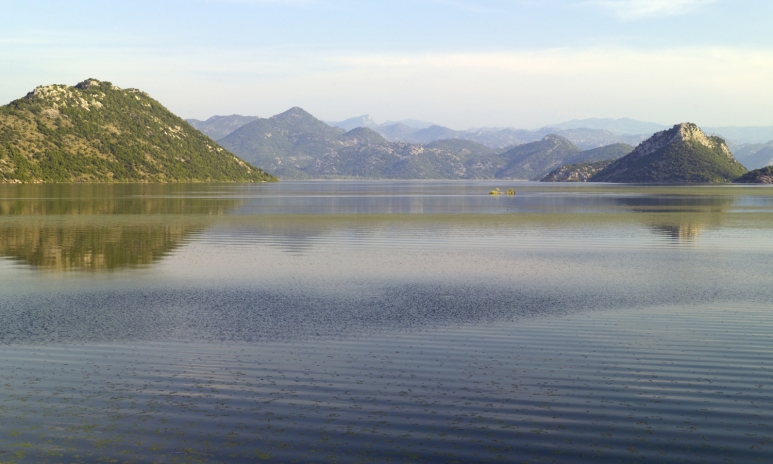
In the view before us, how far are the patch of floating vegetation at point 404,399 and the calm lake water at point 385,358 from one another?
81 millimetres

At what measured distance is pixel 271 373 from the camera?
78.6 feet

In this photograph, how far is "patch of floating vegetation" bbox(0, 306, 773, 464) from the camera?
17578mm

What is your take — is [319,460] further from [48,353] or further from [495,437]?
[48,353]

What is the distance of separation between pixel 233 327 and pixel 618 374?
16.6m

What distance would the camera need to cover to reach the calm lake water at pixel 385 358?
18.1m

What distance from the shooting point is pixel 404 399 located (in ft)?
69.6

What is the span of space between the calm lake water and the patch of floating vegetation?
3.2 inches

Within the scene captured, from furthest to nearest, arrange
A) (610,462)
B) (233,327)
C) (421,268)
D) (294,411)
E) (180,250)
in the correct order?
(180,250) < (421,268) < (233,327) < (294,411) < (610,462)

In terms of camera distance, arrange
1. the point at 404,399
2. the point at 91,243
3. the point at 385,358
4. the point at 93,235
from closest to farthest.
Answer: the point at 404,399
the point at 385,358
the point at 91,243
the point at 93,235

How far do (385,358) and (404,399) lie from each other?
479 centimetres

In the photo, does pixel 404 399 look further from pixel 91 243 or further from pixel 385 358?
pixel 91 243

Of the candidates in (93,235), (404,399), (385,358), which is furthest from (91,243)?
(404,399)

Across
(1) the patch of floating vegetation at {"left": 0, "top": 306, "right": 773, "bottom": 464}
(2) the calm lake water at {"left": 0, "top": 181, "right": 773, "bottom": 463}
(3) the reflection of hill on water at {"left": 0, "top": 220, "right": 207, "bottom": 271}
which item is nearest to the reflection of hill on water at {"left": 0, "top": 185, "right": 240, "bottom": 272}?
(3) the reflection of hill on water at {"left": 0, "top": 220, "right": 207, "bottom": 271}

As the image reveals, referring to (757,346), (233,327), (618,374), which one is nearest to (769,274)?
(757,346)
